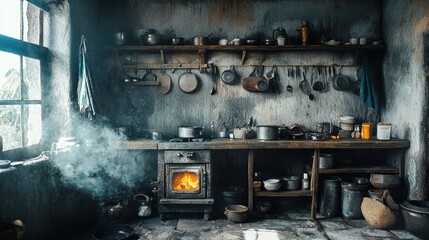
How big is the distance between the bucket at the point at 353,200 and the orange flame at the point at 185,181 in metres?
2.28

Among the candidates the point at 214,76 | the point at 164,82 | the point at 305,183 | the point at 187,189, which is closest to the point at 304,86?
the point at 214,76

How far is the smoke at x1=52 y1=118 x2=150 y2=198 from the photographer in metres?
4.65

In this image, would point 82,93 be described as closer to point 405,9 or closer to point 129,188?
point 129,188

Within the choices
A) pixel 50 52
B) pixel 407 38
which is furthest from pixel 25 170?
pixel 407 38

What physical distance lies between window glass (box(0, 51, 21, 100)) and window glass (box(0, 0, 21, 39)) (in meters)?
0.25

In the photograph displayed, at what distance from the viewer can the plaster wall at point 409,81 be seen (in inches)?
197

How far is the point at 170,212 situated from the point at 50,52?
9.37 ft

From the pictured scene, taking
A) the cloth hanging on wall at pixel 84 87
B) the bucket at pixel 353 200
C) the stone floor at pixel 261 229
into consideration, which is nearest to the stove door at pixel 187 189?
the stone floor at pixel 261 229

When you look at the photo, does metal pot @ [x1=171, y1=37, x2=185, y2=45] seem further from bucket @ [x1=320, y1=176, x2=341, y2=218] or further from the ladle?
bucket @ [x1=320, y1=176, x2=341, y2=218]

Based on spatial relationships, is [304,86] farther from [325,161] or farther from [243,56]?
[325,161]

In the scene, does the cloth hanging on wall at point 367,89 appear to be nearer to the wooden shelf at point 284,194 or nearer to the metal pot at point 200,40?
the wooden shelf at point 284,194

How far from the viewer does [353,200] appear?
5332mm

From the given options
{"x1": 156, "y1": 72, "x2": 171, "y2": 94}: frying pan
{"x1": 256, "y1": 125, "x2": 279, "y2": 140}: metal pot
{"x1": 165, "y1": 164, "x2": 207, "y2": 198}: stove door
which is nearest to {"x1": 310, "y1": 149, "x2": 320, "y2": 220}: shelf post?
{"x1": 256, "y1": 125, "x2": 279, "y2": 140}: metal pot

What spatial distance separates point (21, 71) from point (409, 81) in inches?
209
